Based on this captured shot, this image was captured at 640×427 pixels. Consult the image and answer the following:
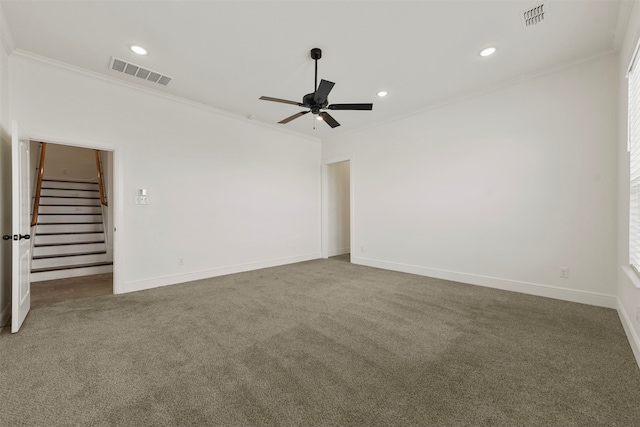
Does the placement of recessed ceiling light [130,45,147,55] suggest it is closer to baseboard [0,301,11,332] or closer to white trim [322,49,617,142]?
baseboard [0,301,11,332]

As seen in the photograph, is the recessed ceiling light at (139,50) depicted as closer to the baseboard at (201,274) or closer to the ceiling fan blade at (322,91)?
the ceiling fan blade at (322,91)

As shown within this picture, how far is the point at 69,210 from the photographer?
5590 mm

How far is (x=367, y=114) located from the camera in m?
Result: 4.87

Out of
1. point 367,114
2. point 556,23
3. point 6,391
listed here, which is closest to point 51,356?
point 6,391

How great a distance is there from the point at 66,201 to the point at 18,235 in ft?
13.7

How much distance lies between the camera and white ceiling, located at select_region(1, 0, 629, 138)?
2367 millimetres

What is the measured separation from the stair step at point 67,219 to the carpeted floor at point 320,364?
2.98 meters

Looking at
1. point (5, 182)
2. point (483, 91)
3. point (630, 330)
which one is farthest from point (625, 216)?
point (5, 182)

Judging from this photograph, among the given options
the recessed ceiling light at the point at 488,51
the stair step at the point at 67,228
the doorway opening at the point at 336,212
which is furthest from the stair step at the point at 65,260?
the recessed ceiling light at the point at 488,51

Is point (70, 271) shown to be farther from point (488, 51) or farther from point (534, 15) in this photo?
point (534, 15)

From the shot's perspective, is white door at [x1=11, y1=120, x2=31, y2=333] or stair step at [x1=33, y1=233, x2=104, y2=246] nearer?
white door at [x1=11, y1=120, x2=31, y2=333]

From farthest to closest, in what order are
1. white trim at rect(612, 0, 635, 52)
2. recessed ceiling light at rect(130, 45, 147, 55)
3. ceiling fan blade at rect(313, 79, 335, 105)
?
recessed ceiling light at rect(130, 45, 147, 55) → ceiling fan blade at rect(313, 79, 335, 105) → white trim at rect(612, 0, 635, 52)

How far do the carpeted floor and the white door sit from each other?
0.70 ft

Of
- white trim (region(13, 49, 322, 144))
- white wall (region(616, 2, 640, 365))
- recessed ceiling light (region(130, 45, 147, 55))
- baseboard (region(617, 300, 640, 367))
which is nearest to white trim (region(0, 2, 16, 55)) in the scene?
white trim (region(13, 49, 322, 144))
